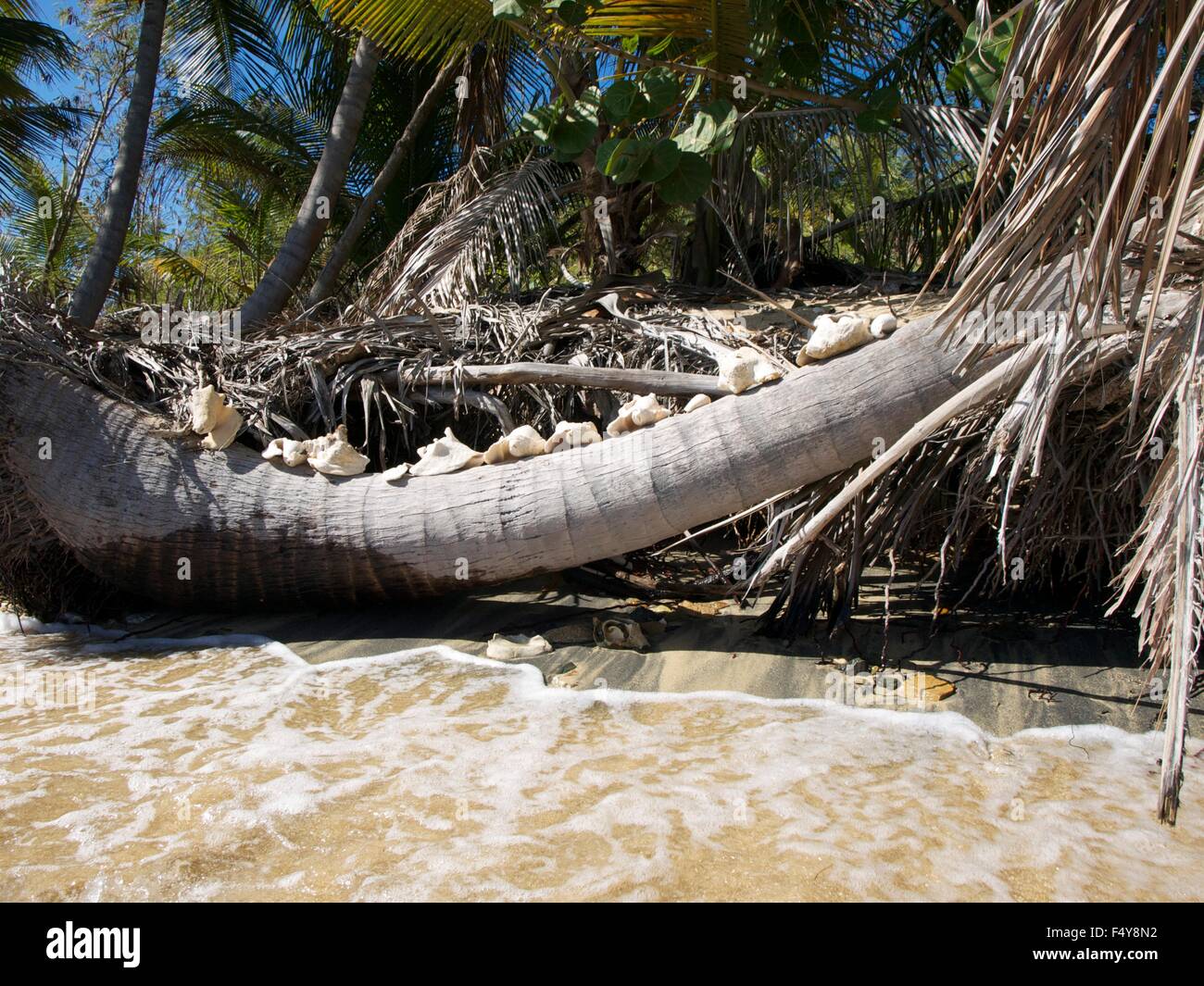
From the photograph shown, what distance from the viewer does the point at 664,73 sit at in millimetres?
5113

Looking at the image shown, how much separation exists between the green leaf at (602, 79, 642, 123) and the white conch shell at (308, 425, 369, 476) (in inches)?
94.2

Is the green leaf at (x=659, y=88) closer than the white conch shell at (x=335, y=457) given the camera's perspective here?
No

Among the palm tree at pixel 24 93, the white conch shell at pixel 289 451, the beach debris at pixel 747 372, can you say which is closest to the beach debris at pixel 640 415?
the beach debris at pixel 747 372

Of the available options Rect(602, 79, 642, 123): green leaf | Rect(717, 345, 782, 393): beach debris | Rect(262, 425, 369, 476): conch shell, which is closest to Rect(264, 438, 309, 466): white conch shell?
Rect(262, 425, 369, 476): conch shell

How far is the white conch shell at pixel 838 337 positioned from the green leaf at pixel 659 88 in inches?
74.4

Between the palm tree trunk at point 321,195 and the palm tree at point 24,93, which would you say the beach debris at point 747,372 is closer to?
the palm tree trunk at point 321,195

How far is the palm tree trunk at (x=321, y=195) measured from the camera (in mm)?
7211

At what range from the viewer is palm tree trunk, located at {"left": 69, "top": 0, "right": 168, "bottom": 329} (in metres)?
7.10

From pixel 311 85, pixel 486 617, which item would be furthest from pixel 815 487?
pixel 311 85

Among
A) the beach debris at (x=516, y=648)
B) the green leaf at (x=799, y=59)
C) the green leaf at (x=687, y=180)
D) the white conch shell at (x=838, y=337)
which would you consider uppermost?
the green leaf at (x=799, y=59)

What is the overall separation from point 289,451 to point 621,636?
6.53 ft

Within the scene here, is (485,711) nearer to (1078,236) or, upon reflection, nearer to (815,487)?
(815,487)

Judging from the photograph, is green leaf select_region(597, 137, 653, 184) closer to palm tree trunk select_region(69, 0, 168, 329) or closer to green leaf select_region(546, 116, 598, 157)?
green leaf select_region(546, 116, 598, 157)

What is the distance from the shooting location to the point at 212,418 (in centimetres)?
467
